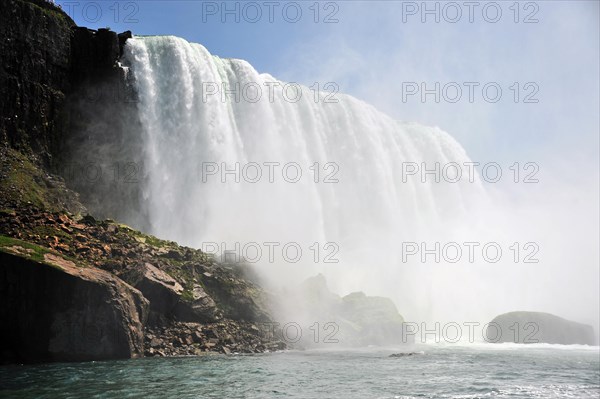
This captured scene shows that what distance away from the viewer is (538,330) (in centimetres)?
6488

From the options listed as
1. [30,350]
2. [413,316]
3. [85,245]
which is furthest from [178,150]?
[413,316]

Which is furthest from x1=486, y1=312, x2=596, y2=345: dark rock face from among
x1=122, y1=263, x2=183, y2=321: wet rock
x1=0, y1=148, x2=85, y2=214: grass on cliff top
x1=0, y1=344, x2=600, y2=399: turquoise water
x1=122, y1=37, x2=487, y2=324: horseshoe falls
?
x1=0, y1=148, x2=85, y2=214: grass on cliff top

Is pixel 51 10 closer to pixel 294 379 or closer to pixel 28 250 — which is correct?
pixel 28 250

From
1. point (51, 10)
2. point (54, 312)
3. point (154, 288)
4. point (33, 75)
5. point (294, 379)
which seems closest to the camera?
point (294, 379)

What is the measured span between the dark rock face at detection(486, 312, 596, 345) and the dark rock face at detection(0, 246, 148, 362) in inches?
1990

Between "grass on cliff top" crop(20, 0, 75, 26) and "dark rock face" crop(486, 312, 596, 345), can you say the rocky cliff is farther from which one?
"dark rock face" crop(486, 312, 596, 345)

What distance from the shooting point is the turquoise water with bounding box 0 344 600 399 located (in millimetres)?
21250

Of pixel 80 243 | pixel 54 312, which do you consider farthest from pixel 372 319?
pixel 54 312

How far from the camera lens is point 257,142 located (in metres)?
64.9

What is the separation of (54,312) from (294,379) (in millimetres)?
13836

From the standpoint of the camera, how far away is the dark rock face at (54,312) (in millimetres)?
28469

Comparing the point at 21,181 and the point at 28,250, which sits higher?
the point at 21,181

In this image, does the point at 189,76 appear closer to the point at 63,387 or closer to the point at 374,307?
the point at 374,307

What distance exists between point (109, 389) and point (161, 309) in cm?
1464
